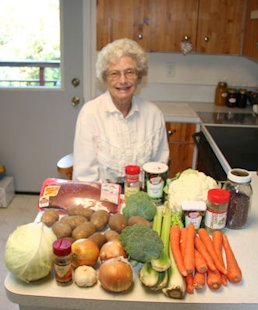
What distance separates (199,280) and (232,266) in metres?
0.12

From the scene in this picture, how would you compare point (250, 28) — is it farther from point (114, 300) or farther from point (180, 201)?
point (114, 300)

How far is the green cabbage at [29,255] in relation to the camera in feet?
3.14

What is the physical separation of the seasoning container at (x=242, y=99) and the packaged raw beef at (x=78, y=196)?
6.82 ft

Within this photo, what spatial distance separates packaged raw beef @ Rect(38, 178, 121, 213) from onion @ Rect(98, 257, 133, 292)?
14.3 inches

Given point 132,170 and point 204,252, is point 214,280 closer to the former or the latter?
point 204,252

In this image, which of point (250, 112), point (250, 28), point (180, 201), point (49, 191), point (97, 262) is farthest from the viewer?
point (250, 112)

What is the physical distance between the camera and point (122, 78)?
6.21 ft

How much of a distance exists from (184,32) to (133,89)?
3.84 ft

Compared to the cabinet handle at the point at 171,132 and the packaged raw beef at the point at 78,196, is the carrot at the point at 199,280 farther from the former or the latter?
the cabinet handle at the point at 171,132

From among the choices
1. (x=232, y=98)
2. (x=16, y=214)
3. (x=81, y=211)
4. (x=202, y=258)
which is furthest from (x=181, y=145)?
(x=202, y=258)

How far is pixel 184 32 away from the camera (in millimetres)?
2875

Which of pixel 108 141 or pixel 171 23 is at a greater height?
pixel 171 23

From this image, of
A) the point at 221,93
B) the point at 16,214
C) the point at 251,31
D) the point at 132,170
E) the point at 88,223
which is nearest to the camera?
the point at 88,223

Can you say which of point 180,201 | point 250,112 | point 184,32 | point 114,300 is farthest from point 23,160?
point 114,300
